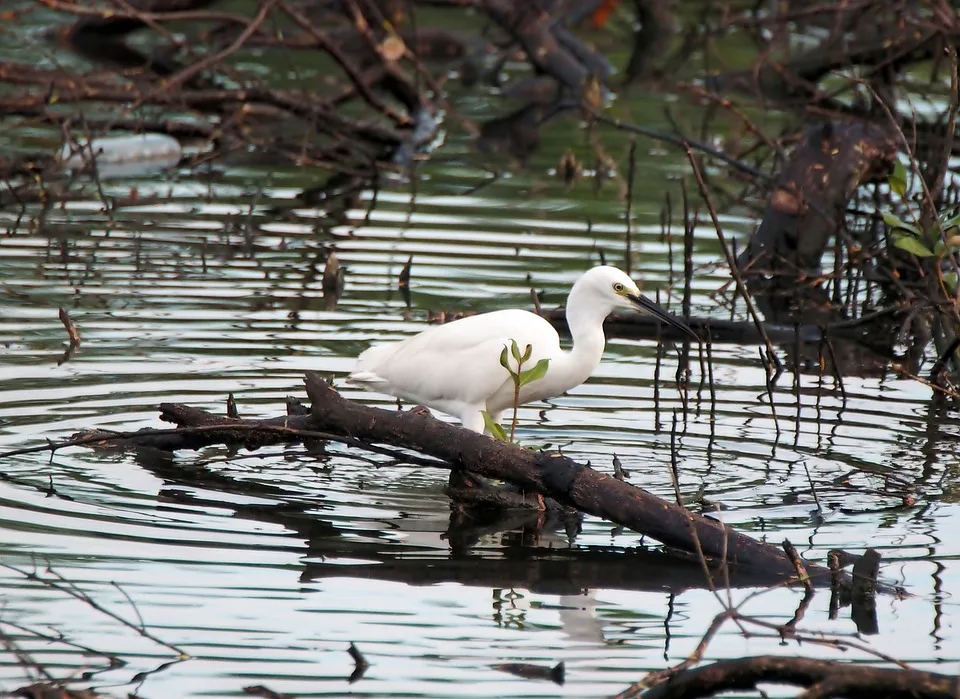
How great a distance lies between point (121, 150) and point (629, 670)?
11.8 m

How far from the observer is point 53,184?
14.0 meters

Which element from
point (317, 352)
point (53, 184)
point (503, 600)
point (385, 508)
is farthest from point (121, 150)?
point (503, 600)

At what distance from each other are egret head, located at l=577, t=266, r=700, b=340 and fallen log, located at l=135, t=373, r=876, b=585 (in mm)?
1265

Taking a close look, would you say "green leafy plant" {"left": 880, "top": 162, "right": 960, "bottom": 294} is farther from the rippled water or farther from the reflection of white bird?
the reflection of white bird

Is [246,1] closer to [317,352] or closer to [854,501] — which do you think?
[317,352]

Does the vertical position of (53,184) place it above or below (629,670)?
above

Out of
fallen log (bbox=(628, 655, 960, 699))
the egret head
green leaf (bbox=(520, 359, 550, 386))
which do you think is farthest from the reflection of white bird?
fallen log (bbox=(628, 655, 960, 699))

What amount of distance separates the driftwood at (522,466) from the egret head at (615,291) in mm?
1199

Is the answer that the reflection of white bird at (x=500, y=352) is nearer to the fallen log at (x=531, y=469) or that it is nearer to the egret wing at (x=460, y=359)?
the egret wing at (x=460, y=359)

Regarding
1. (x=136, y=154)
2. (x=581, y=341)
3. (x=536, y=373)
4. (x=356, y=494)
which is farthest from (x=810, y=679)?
(x=136, y=154)

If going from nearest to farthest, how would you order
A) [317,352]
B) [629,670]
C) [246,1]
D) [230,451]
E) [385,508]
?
[629,670] < [385,508] < [230,451] < [317,352] < [246,1]

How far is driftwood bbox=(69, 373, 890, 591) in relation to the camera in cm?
586

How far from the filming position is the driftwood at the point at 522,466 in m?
5.86

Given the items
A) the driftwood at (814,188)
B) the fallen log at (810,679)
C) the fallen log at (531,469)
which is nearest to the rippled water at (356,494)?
the fallen log at (531,469)
